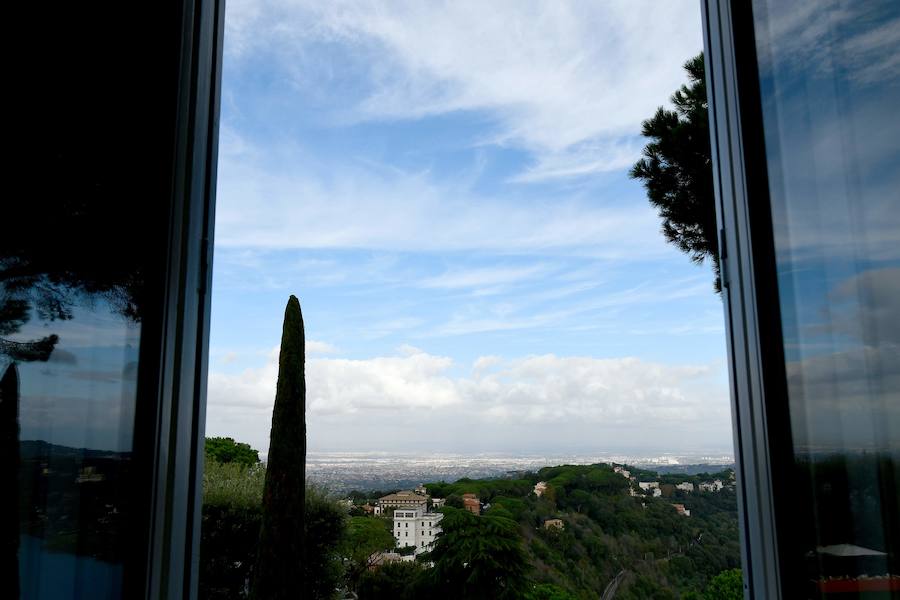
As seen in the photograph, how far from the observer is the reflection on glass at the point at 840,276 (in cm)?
85

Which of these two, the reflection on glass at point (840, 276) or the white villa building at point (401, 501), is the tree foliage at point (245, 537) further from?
the reflection on glass at point (840, 276)

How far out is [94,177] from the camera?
101 cm

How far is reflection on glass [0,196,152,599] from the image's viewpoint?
33.0 inches

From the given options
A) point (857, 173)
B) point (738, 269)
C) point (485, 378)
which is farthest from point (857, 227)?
point (485, 378)

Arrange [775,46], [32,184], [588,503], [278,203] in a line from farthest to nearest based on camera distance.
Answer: [278,203] < [588,503] < [775,46] < [32,184]

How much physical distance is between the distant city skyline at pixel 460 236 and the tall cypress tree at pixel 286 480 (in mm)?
282

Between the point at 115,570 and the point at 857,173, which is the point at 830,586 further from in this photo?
the point at 115,570

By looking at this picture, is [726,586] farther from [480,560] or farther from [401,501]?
[401,501]

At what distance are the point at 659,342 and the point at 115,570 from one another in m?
7.36

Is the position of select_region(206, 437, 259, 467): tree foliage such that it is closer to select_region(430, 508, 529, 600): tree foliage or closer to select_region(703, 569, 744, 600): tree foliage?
select_region(430, 508, 529, 600): tree foliage

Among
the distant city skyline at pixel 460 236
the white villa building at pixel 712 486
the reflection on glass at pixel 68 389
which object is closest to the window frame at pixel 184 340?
the reflection on glass at pixel 68 389

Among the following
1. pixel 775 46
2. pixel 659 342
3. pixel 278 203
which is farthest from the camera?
pixel 659 342

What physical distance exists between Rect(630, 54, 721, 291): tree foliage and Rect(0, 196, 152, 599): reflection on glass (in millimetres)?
3642

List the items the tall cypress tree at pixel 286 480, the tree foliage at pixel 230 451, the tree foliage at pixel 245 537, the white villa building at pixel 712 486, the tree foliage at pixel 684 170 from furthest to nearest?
the tree foliage at pixel 230 451 → the white villa building at pixel 712 486 → the tree foliage at pixel 245 537 → the tall cypress tree at pixel 286 480 → the tree foliage at pixel 684 170
